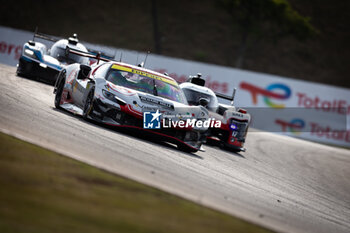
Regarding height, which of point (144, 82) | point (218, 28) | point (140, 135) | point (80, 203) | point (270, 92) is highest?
point (218, 28)

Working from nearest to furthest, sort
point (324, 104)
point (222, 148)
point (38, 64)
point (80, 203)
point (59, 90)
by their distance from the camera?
point (80, 203), point (59, 90), point (222, 148), point (38, 64), point (324, 104)

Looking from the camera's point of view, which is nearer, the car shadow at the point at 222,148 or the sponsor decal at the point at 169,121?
the sponsor decal at the point at 169,121

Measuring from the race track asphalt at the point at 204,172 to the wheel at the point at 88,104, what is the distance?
0.16 meters

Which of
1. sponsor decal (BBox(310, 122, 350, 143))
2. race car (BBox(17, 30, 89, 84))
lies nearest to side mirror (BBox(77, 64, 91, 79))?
race car (BBox(17, 30, 89, 84))

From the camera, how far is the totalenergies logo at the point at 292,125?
2211 cm

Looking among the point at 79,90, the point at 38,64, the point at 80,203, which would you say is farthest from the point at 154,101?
the point at 38,64

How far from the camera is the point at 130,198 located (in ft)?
15.6

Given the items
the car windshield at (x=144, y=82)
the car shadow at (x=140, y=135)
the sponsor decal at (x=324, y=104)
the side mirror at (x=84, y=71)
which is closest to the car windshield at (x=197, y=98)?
the car windshield at (x=144, y=82)

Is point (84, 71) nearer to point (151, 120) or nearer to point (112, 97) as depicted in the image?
point (112, 97)

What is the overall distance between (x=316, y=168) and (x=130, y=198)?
358 inches

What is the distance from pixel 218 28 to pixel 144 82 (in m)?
30.4

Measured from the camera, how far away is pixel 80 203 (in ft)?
13.8

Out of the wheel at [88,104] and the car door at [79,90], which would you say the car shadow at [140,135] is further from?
the car door at [79,90]

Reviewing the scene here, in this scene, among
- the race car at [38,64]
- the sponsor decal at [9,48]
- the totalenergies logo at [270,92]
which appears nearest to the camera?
the race car at [38,64]
